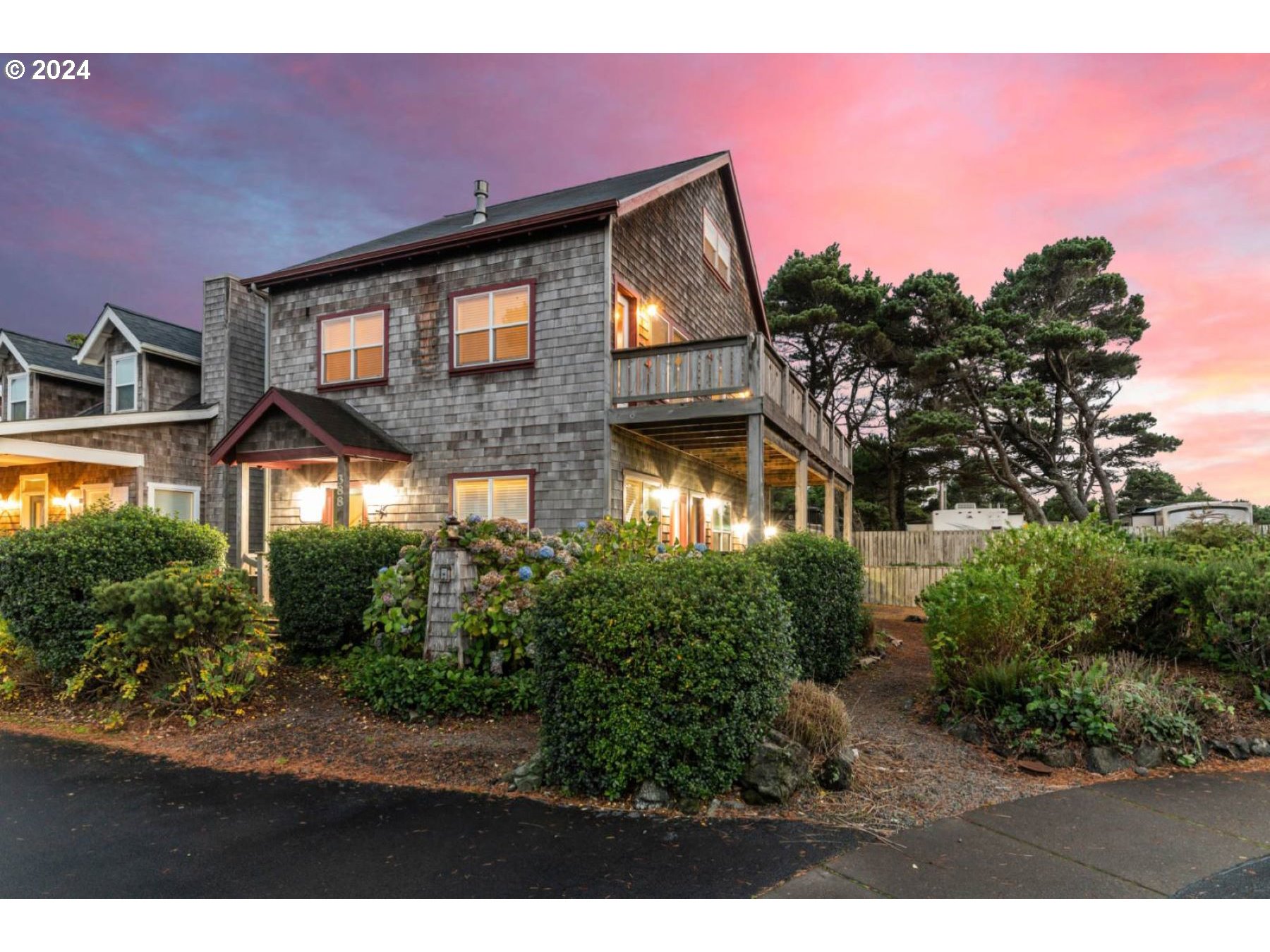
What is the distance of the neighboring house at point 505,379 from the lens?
11047mm

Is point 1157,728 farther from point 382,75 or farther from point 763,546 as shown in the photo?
point 382,75

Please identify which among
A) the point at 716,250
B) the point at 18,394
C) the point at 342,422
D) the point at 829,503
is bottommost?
the point at 829,503

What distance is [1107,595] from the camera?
6680 millimetres

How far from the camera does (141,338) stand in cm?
1475

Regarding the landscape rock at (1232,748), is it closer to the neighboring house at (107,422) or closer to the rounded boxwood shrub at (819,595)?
the rounded boxwood shrub at (819,595)

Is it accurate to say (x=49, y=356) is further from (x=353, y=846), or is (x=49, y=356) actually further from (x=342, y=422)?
(x=353, y=846)

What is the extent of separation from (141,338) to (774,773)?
1607 centimetres

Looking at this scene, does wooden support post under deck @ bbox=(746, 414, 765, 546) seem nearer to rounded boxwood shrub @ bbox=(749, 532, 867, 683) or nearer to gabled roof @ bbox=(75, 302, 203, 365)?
rounded boxwood shrub @ bbox=(749, 532, 867, 683)

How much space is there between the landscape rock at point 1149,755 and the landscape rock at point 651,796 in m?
3.61

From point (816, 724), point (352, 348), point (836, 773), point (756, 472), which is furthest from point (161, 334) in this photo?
point (836, 773)

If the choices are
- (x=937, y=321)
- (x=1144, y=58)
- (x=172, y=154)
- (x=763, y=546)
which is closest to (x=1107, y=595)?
(x=763, y=546)

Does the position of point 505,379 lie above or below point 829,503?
above

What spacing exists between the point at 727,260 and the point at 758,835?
51.2 ft
